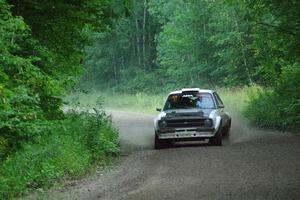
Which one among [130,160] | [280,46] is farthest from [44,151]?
[280,46]

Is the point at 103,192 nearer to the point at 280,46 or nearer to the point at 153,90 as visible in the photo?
the point at 280,46

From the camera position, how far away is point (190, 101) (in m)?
19.8

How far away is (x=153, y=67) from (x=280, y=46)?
5084 centimetres

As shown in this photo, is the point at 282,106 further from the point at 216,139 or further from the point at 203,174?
the point at 203,174

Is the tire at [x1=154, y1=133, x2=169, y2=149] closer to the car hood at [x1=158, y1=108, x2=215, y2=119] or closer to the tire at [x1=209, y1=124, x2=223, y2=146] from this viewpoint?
the car hood at [x1=158, y1=108, x2=215, y2=119]

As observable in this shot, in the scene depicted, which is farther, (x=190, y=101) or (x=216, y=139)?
(x=190, y=101)

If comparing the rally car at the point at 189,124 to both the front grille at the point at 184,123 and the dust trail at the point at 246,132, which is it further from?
the dust trail at the point at 246,132

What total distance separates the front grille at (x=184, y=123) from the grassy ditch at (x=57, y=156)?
72.8 inches

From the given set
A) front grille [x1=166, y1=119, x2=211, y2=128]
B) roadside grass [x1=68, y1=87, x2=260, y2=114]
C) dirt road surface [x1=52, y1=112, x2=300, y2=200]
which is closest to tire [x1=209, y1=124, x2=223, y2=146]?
dirt road surface [x1=52, y1=112, x2=300, y2=200]

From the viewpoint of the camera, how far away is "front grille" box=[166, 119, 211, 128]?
61.1 feet

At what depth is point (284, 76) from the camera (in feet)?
73.5

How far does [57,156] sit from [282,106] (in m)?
12.6

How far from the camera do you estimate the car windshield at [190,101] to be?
64.5ft

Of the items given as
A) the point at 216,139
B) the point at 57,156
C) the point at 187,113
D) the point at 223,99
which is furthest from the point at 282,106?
the point at 223,99
